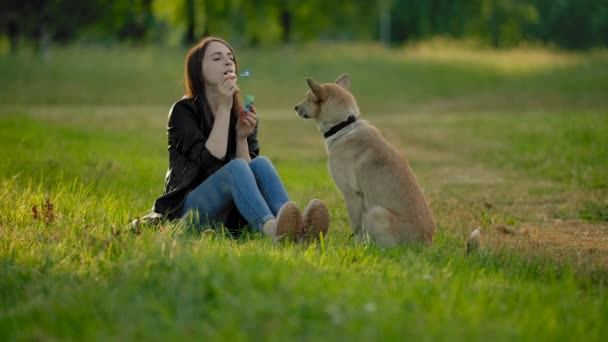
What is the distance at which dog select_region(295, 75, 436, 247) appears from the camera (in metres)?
6.29

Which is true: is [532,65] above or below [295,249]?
below

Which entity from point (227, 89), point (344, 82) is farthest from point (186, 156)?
point (344, 82)

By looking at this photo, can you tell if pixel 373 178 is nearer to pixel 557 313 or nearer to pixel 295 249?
pixel 295 249

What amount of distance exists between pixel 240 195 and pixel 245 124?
785 mm

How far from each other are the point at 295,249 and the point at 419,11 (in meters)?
54.8

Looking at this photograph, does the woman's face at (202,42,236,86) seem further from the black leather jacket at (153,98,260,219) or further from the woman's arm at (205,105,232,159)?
the woman's arm at (205,105,232,159)

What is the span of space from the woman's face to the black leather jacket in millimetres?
281

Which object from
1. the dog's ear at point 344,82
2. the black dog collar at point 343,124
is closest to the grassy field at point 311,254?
the black dog collar at point 343,124

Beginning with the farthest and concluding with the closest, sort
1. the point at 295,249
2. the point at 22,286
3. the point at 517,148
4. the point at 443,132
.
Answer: the point at 443,132 < the point at 517,148 < the point at 295,249 < the point at 22,286

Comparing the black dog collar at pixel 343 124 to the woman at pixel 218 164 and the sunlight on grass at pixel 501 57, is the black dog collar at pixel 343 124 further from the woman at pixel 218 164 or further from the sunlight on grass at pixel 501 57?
the sunlight on grass at pixel 501 57

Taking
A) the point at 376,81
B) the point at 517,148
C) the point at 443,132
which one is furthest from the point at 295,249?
the point at 376,81

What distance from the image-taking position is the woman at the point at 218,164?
6.41m

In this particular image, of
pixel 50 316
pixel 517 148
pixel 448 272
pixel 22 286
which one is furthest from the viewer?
pixel 517 148

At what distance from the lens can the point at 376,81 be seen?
33.9 metres
